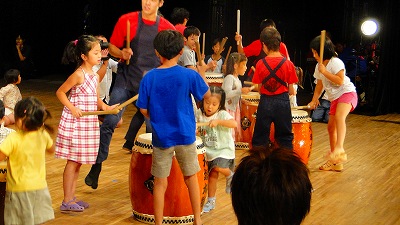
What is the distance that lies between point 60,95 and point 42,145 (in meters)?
0.86

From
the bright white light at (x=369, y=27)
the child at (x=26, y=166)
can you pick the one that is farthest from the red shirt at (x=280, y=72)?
the bright white light at (x=369, y=27)

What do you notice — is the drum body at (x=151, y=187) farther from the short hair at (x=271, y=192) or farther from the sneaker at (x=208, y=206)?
the short hair at (x=271, y=192)

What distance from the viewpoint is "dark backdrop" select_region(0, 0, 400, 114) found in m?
11.2

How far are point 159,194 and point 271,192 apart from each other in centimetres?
238

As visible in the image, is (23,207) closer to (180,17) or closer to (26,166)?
(26,166)

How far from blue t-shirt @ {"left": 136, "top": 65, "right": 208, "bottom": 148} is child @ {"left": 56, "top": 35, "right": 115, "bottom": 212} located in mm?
711

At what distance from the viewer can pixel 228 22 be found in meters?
12.1

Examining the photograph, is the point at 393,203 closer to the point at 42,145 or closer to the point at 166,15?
the point at 42,145

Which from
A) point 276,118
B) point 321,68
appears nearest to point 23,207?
point 276,118

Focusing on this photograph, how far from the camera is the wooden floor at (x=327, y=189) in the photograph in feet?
16.6

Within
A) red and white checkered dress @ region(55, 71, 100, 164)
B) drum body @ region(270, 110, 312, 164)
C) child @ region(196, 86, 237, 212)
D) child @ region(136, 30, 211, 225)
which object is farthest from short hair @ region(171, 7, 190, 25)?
child @ region(136, 30, 211, 225)

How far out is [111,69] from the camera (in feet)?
24.9

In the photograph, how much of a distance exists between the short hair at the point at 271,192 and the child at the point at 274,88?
11.7 feet

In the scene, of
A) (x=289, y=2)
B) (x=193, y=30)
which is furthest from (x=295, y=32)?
(x=193, y=30)
